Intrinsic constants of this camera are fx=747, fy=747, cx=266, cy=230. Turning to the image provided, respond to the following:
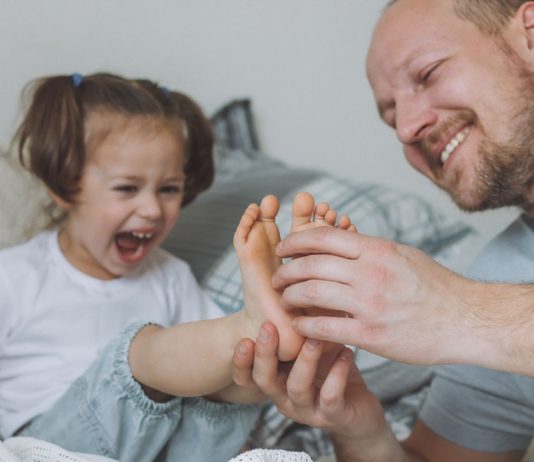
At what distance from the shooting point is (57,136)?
49.7 inches

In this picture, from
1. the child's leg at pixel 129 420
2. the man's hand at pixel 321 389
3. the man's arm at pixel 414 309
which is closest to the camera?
the man's arm at pixel 414 309

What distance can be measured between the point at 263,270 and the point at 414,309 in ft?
0.70

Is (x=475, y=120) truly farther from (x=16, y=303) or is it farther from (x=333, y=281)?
(x=16, y=303)

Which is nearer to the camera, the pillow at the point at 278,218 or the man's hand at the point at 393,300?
the man's hand at the point at 393,300

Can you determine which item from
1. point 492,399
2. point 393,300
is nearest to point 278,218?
point 492,399

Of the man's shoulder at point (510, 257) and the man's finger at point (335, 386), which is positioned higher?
the man's shoulder at point (510, 257)

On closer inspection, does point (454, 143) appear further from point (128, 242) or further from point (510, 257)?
point (128, 242)

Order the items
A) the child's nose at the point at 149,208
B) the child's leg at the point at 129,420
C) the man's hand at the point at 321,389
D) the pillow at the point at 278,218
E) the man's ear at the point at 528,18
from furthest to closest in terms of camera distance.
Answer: the pillow at the point at 278,218, the child's nose at the point at 149,208, the man's ear at the point at 528,18, the child's leg at the point at 129,420, the man's hand at the point at 321,389

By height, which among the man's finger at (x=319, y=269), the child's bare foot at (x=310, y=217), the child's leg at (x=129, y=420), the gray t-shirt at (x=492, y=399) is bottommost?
the child's leg at (x=129, y=420)

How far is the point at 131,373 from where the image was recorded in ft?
3.37

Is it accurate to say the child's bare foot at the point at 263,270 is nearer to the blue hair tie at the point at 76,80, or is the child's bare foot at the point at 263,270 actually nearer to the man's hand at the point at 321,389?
the man's hand at the point at 321,389

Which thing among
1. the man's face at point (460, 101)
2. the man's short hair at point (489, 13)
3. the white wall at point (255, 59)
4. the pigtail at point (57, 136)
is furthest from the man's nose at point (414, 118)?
the white wall at point (255, 59)

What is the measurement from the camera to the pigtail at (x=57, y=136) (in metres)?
1.25

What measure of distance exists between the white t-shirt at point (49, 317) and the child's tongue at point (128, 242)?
0.06m
